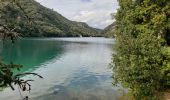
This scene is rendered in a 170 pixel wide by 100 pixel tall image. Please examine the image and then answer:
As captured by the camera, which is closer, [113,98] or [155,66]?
[155,66]

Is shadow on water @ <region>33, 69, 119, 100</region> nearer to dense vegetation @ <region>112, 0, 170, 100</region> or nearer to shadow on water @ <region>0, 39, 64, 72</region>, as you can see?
dense vegetation @ <region>112, 0, 170, 100</region>

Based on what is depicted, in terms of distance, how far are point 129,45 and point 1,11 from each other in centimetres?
2112

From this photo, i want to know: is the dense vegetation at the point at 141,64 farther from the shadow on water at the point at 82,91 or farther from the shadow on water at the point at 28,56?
the shadow on water at the point at 28,56

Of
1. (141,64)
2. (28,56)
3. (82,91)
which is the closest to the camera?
(141,64)

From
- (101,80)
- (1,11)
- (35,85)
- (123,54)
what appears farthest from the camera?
(101,80)

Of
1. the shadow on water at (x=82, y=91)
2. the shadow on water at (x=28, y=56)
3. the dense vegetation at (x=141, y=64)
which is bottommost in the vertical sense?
the shadow on water at (x=28, y=56)

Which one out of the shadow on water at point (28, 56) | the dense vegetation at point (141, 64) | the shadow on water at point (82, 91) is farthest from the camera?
the shadow on water at point (28, 56)

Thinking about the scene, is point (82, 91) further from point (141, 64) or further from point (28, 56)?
point (28, 56)

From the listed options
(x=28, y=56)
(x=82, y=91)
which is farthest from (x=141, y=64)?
(x=28, y=56)

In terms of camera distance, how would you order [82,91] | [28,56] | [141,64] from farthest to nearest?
[28,56] < [82,91] < [141,64]

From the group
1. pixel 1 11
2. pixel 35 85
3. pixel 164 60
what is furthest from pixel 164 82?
pixel 1 11

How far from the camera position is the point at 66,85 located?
4981cm

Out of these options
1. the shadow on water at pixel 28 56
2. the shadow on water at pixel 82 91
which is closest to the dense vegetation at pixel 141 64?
the shadow on water at pixel 82 91

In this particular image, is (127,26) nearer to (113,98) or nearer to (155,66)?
(113,98)
